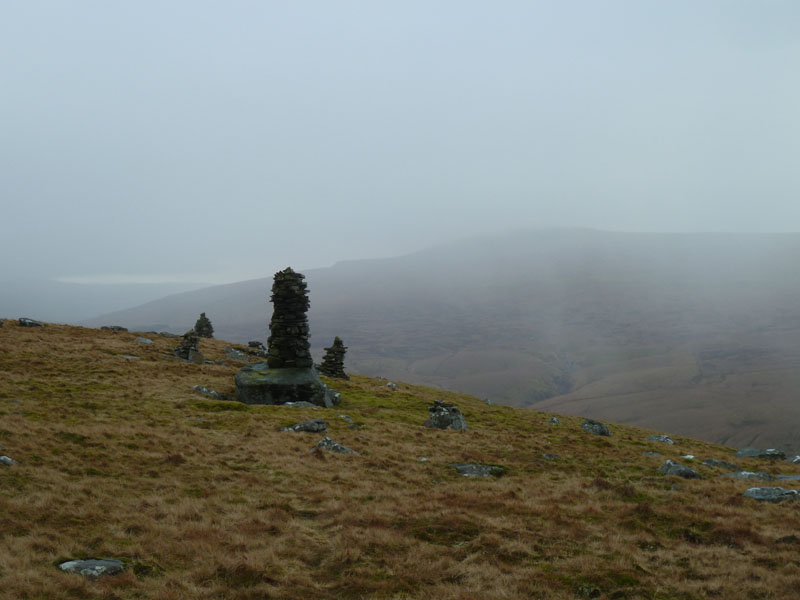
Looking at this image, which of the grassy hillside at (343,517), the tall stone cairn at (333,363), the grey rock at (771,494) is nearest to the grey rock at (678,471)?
the grassy hillside at (343,517)

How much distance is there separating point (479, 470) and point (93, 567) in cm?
1763

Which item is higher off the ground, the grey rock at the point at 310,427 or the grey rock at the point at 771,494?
the grey rock at the point at 310,427

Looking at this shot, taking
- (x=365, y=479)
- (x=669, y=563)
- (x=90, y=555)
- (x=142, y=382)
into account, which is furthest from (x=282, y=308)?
(x=669, y=563)

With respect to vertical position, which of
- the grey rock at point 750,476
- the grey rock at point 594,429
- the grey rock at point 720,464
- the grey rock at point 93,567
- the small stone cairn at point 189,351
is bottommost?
the grey rock at point 594,429

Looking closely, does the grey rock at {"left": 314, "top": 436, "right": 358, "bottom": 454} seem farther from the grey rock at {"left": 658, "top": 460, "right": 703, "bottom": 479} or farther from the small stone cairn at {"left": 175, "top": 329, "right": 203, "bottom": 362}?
the small stone cairn at {"left": 175, "top": 329, "right": 203, "bottom": 362}

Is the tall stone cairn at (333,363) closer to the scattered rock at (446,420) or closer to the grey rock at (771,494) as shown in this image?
the scattered rock at (446,420)

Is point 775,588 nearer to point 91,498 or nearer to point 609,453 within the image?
point 91,498

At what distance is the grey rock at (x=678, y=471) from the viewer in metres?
24.5

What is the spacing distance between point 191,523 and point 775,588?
15.7 meters

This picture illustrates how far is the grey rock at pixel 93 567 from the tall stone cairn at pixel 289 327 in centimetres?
3348

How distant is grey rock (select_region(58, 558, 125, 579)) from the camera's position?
10.7m

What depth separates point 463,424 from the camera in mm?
38875

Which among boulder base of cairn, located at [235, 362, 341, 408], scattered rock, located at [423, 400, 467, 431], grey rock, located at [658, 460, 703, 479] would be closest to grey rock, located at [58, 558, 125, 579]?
grey rock, located at [658, 460, 703, 479]

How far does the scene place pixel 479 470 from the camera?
24203mm
